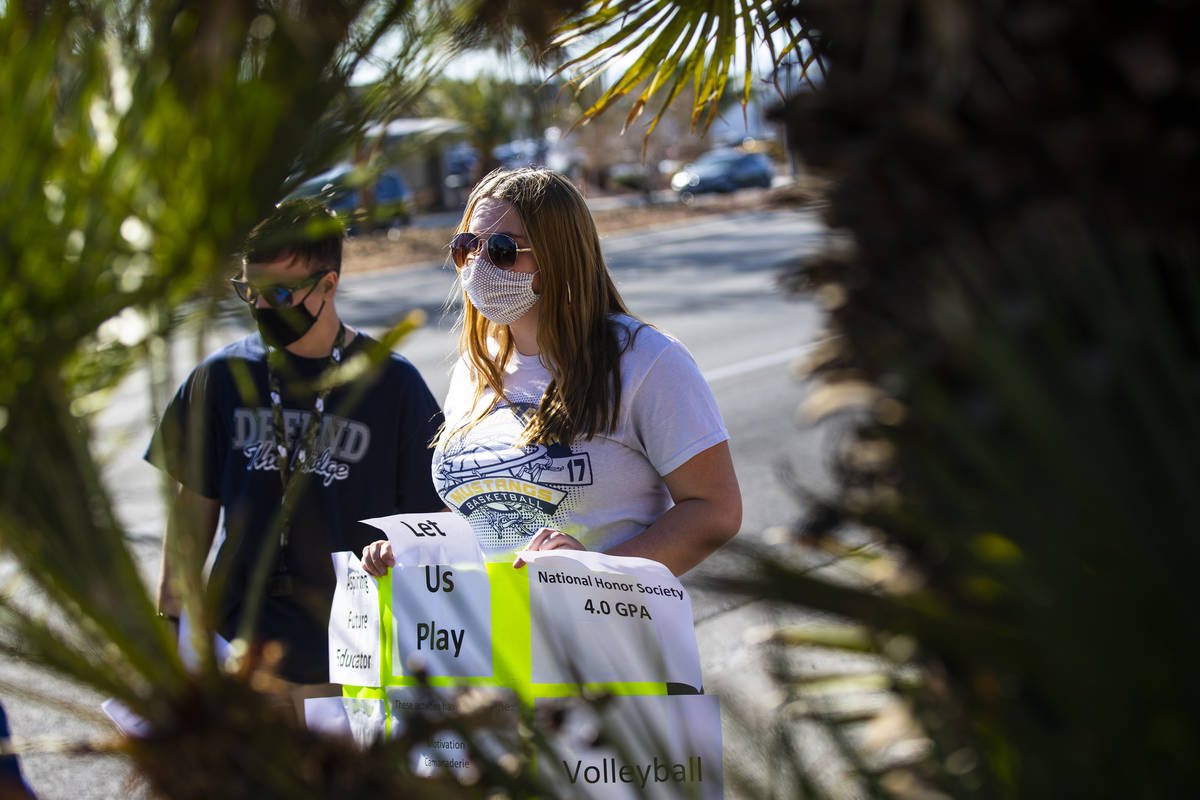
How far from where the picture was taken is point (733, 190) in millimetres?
35500

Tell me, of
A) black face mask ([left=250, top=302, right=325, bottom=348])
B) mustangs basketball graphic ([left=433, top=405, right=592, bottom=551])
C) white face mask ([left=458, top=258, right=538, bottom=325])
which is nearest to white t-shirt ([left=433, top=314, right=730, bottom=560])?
mustangs basketball graphic ([left=433, top=405, right=592, bottom=551])

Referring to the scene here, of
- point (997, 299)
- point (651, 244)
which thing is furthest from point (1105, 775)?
point (651, 244)

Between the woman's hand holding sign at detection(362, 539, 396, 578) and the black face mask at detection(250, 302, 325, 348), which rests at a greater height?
the black face mask at detection(250, 302, 325, 348)

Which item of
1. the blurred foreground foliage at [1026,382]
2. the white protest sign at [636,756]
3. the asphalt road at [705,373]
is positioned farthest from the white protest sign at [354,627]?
the blurred foreground foliage at [1026,382]

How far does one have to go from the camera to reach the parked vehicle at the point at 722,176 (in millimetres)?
35250

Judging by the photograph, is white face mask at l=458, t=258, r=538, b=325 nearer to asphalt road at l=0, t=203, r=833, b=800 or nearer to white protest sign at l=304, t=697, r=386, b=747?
asphalt road at l=0, t=203, r=833, b=800

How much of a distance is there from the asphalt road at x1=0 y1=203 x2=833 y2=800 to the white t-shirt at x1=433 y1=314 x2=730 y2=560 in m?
0.28

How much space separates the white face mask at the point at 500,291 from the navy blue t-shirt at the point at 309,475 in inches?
12.8

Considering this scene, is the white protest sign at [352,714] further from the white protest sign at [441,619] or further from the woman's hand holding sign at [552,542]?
the woman's hand holding sign at [552,542]

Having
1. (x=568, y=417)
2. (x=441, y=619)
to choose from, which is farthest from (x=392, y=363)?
(x=441, y=619)

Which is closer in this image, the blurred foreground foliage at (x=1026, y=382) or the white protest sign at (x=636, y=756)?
the blurred foreground foliage at (x=1026, y=382)

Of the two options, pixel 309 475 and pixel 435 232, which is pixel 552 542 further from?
pixel 435 232

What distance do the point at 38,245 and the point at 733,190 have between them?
1404 inches

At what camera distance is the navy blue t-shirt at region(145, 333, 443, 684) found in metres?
2.84
